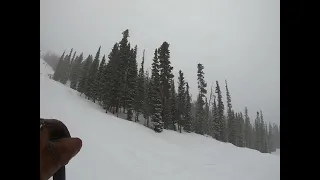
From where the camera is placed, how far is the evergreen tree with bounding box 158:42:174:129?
28.8 metres

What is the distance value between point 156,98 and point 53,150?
27.1 metres

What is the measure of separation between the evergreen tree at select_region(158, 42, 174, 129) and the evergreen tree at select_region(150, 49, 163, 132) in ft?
2.36

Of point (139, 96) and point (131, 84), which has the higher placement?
point (131, 84)

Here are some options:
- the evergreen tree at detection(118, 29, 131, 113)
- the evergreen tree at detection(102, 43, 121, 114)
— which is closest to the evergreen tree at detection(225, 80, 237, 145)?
the evergreen tree at detection(118, 29, 131, 113)

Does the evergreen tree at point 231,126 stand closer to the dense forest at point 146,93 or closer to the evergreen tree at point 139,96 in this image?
the dense forest at point 146,93

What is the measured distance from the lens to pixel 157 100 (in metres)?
27.8

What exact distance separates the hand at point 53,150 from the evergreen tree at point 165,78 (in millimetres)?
27300

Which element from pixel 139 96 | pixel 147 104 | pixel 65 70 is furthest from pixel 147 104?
pixel 65 70

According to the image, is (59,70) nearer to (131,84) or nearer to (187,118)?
(131,84)

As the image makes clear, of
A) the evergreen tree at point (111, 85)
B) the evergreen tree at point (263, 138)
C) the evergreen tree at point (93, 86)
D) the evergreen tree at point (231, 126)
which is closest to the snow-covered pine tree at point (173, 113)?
the evergreen tree at point (111, 85)

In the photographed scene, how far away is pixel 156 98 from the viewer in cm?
2789

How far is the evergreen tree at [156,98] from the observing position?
23.4m

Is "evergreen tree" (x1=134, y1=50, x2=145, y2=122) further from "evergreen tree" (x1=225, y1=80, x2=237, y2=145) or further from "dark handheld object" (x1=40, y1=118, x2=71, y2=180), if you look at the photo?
"dark handheld object" (x1=40, y1=118, x2=71, y2=180)
